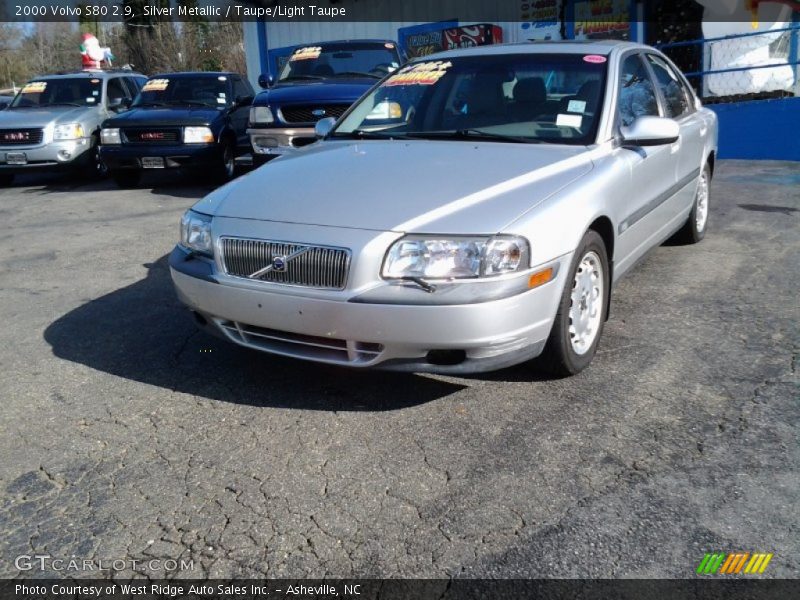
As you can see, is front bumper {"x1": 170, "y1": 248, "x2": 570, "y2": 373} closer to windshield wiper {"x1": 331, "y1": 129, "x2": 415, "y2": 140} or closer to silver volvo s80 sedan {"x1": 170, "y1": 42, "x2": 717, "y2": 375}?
silver volvo s80 sedan {"x1": 170, "y1": 42, "x2": 717, "y2": 375}

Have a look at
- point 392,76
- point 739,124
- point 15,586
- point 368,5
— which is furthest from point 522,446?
point 368,5

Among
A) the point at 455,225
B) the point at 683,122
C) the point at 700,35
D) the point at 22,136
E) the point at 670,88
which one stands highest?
the point at 700,35

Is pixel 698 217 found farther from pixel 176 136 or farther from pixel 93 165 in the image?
pixel 93 165

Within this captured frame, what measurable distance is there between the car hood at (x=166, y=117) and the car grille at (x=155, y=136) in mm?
78

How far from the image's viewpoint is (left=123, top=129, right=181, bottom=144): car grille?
1060cm

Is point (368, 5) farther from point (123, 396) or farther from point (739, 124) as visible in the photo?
point (123, 396)

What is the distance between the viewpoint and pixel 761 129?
1162 cm

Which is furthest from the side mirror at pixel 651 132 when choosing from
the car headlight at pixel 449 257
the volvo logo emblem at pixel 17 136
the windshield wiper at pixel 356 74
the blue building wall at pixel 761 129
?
the volvo logo emblem at pixel 17 136

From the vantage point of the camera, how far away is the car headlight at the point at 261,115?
9.56 meters

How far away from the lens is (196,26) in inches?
1587

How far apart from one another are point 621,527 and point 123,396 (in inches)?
95.4

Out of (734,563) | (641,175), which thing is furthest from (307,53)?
(734,563)

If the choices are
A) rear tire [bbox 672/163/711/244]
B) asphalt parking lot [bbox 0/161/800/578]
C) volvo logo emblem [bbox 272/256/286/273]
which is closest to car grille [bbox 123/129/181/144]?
asphalt parking lot [bbox 0/161/800/578]

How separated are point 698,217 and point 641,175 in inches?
87.3
